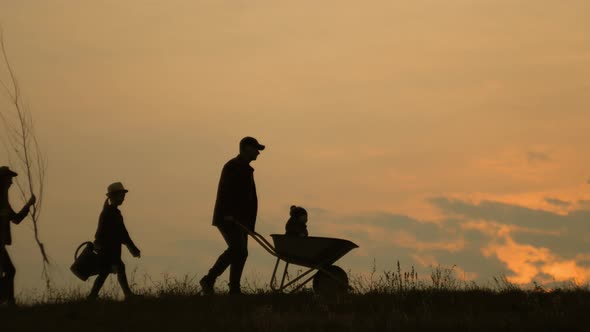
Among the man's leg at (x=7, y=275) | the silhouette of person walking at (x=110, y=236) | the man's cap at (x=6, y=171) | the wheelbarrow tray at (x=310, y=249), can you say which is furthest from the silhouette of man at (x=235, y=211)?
the man's cap at (x=6, y=171)

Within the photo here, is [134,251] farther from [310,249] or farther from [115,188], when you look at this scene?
[310,249]

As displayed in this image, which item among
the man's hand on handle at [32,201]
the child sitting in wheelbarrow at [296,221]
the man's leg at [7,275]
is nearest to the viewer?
the man's leg at [7,275]

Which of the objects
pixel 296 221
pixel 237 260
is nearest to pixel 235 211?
pixel 237 260

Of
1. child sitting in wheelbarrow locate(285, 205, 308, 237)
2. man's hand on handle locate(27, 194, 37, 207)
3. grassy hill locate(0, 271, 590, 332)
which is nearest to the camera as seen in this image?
grassy hill locate(0, 271, 590, 332)

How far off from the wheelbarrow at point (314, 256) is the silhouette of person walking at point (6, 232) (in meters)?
2.77

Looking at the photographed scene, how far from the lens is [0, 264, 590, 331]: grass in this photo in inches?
361

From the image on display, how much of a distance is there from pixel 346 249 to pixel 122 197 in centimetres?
303

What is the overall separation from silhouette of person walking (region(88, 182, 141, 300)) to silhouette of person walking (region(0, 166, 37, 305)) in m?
0.98

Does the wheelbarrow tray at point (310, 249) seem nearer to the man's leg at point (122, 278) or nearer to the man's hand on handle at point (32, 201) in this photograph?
the man's leg at point (122, 278)

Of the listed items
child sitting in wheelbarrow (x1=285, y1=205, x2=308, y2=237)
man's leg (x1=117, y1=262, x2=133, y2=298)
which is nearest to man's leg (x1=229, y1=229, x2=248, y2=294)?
man's leg (x1=117, y1=262, x2=133, y2=298)

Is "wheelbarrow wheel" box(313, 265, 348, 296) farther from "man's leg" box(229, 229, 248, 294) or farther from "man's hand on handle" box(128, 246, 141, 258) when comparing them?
"man's hand on handle" box(128, 246, 141, 258)

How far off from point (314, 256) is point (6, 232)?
3890 mm

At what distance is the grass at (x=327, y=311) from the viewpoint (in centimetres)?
918

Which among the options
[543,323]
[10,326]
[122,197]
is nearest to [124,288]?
[122,197]
